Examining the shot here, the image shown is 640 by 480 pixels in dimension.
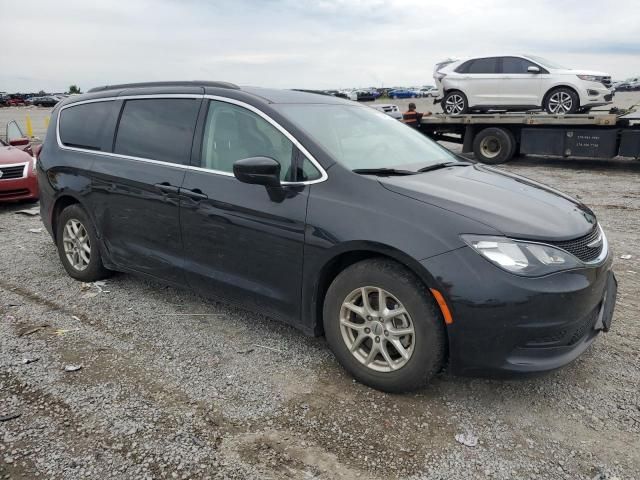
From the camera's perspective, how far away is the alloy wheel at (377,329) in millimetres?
2865

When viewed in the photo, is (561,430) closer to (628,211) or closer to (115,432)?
(115,432)

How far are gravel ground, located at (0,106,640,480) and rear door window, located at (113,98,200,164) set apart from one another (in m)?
1.25

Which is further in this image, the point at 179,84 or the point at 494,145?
the point at 494,145

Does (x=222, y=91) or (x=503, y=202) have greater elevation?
(x=222, y=91)

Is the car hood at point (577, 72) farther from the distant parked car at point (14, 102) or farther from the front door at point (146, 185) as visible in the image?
the distant parked car at point (14, 102)

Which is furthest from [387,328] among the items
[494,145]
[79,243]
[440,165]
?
[494,145]

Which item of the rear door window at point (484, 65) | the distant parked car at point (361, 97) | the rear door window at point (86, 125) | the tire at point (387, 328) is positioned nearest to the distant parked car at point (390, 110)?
the distant parked car at point (361, 97)

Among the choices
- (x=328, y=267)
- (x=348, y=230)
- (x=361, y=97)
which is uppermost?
(x=361, y=97)

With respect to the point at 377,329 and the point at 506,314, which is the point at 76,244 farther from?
the point at 506,314

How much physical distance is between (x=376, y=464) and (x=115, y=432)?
51.9 inches

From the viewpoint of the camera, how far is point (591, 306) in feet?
9.21

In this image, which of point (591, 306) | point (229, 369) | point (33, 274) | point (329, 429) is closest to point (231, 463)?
A: point (329, 429)

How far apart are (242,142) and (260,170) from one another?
0.53 metres

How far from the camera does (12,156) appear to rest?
27.1 ft
